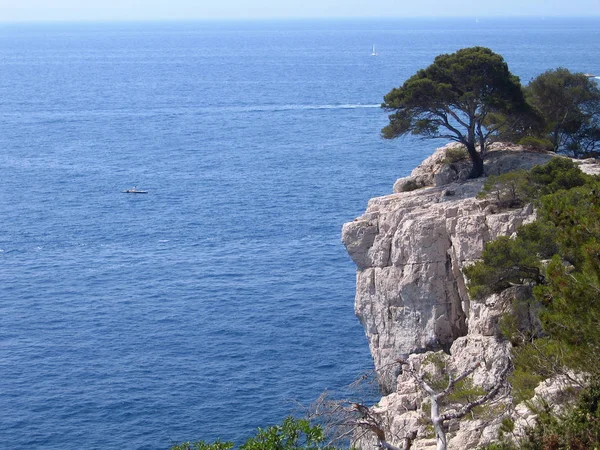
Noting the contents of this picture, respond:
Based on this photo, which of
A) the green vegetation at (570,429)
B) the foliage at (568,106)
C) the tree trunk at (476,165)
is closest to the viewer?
the green vegetation at (570,429)

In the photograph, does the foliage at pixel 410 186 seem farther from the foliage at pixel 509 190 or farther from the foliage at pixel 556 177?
the foliage at pixel 556 177

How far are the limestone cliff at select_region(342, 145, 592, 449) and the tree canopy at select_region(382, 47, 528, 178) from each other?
2.03 metres

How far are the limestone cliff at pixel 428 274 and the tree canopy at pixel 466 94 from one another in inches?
80.1

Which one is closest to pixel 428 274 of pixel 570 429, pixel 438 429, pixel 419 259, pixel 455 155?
pixel 419 259

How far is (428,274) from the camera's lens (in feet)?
135

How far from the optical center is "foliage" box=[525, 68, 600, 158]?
5338 cm

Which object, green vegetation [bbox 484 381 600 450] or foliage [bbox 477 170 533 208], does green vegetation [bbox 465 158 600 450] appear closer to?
green vegetation [bbox 484 381 600 450]

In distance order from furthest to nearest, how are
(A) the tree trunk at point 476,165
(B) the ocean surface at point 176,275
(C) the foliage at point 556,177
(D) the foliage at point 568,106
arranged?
1. (D) the foliage at point 568,106
2. (B) the ocean surface at point 176,275
3. (A) the tree trunk at point 476,165
4. (C) the foliage at point 556,177

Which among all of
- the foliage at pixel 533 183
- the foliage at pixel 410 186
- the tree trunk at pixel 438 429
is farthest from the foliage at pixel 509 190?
the tree trunk at pixel 438 429

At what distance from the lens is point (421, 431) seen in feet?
97.5

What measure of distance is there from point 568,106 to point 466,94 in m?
11.5

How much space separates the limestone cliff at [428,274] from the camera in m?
35.4

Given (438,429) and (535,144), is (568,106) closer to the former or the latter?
(535,144)

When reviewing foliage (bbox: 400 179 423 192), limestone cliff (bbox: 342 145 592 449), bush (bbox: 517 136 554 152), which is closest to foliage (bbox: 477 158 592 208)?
limestone cliff (bbox: 342 145 592 449)
